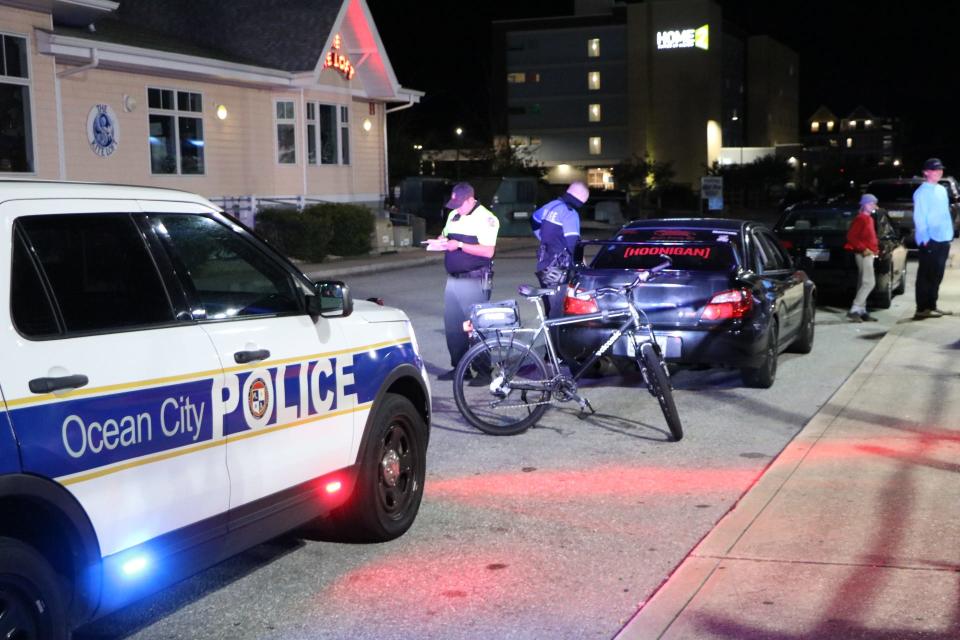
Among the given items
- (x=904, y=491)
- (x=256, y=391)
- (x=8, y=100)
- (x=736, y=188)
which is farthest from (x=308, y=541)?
(x=736, y=188)

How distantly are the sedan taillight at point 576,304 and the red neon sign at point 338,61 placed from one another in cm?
2169

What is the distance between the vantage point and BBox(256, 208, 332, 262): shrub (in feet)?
83.7

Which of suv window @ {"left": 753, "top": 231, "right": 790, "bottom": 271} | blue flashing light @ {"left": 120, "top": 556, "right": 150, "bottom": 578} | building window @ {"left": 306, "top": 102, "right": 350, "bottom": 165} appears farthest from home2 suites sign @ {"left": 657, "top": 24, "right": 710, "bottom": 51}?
blue flashing light @ {"left": 120, "top": 556, "right": 150, "bottom": 578}

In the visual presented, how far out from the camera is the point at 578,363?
10250 mm

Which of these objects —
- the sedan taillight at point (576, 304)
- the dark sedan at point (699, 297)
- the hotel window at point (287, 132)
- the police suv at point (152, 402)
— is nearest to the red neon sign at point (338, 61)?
the hotel window at point (287, 132)

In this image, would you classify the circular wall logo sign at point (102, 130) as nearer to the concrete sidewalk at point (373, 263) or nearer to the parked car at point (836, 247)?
the concrete sidewalk at point (373, 263)

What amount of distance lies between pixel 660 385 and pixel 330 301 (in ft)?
11.6

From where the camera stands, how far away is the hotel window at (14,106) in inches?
797

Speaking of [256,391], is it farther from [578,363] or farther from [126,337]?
[578,363]

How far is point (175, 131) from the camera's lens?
85.0ft

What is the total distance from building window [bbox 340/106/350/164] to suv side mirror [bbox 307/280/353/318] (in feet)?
88.8

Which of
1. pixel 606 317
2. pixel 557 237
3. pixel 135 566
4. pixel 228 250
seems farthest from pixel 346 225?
pixel 135 566

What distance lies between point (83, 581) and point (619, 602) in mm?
2347

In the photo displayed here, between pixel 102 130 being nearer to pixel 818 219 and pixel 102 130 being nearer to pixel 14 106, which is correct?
pixel 14 106
